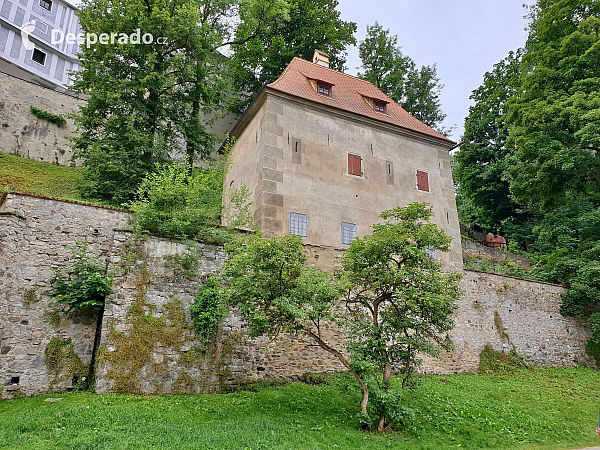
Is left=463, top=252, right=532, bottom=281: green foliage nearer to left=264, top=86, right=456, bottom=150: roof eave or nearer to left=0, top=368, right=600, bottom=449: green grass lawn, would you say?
left=264, top=86, right=456, bottom=150: roof eave

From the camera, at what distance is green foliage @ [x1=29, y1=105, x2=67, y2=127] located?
24.1 meters

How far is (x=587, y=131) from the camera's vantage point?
683 inches

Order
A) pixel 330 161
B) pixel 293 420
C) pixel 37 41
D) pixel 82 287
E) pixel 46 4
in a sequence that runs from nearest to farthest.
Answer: pixel 293 420, pixel 82 287, pixel 330 161, pixel 37 41, pixel 46 4

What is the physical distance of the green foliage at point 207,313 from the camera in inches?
407

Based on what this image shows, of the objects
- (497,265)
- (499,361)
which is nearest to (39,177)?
(499,361)

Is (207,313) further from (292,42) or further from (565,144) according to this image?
(292,42)

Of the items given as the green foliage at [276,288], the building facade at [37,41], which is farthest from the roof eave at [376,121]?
the building facade at [37,41]

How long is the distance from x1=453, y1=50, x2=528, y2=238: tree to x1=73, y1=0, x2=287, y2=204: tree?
1745cm

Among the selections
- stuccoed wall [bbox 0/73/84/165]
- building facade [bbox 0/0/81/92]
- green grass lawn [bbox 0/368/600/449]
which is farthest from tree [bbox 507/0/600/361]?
building facade [bbox 0/0/81/92]

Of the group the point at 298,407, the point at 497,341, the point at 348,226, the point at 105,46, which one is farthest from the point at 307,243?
the point at 105,46

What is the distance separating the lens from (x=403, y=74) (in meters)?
28.4

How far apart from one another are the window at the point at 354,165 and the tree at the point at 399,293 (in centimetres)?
617

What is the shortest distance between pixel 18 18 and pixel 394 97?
2913cm

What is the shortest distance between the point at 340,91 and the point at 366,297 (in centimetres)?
1112
